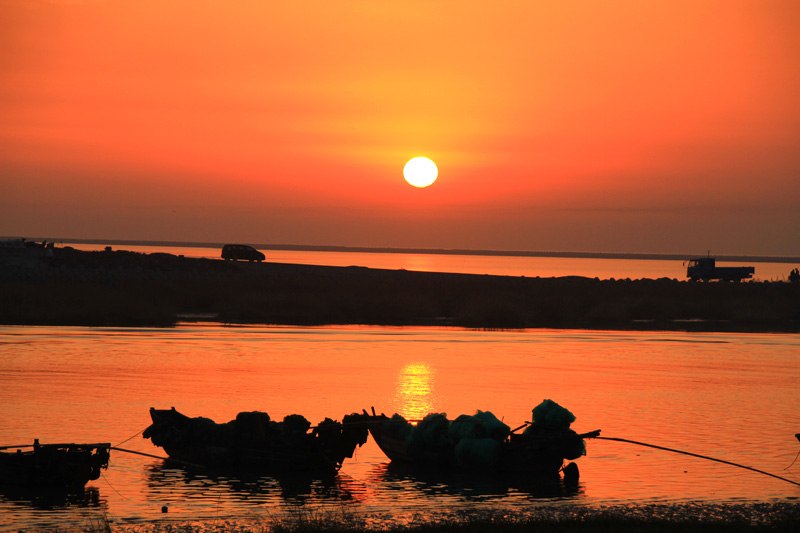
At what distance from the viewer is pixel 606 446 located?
81.1 ft

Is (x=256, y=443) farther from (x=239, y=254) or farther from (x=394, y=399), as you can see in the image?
(x=239, y=254)

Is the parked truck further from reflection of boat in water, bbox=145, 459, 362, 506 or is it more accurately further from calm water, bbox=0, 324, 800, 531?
reflection of boat in water, bbox=145, 459, 362, 506

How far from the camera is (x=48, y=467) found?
18.6 m

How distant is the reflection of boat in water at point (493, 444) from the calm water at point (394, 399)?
0.66 metres

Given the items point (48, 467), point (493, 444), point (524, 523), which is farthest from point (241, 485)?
point (524, 523)

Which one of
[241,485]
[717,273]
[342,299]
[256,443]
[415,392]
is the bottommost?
[241,485]

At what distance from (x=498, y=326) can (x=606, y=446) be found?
1567 inches

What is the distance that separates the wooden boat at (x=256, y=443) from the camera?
21109mm

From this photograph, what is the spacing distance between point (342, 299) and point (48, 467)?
51.5m

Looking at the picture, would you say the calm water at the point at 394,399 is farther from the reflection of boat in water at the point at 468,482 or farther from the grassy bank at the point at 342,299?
the grassy bank at the point at 342,299

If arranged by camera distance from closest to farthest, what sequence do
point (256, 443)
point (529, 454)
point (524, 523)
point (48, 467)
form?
1. point (524, 523)
2. point (48, 467)
3. point (256, 443)
4. point (529, 454)

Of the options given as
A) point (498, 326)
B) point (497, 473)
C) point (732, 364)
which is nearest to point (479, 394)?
point (497, 473)

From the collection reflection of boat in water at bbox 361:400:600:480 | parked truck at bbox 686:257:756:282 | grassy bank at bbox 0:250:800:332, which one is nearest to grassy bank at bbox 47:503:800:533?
reflection of boat in water at bbox 361:400:600:480

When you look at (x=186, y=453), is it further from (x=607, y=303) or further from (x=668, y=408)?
(x=607, y=303)
